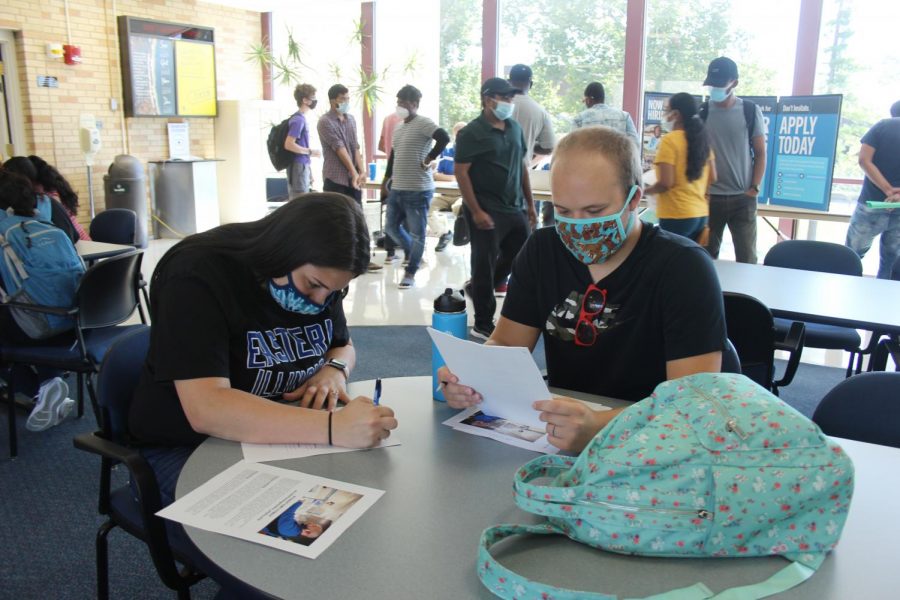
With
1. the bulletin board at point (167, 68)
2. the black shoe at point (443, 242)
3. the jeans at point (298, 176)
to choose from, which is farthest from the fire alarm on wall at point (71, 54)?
the black shoe at point (443, 242)

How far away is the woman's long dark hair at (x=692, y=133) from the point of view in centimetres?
372

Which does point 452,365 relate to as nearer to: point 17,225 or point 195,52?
point 17,225

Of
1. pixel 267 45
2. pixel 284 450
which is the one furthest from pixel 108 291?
pixel 267 45

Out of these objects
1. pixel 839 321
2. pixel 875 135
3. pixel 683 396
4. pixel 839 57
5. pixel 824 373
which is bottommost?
pixel 824 373

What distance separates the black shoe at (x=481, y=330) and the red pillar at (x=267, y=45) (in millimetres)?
6538

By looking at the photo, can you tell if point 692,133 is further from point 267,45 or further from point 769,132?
point 267,45

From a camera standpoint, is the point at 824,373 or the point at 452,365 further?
the point at 824,373

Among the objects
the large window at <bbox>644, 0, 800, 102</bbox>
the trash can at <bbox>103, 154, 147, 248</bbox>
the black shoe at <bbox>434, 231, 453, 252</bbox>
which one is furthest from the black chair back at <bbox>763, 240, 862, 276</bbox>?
the trash can at <bbox>103, 154, 147, 248</bbox>

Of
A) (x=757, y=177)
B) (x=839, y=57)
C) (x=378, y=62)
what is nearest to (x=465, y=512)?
(x=757, y=177)

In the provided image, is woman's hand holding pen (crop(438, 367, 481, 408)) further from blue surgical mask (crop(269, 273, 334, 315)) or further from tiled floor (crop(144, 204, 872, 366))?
tiled floor (crop(144, 204, 872, 366))

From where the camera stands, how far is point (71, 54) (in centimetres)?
725

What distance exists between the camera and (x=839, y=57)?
636 centimetres

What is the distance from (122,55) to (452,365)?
790cm

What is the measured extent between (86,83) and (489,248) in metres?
5.53
